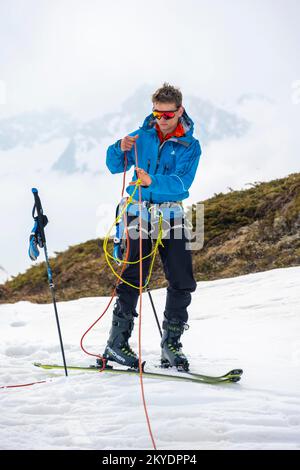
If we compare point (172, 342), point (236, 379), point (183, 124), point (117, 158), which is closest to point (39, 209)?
point (117, 158)

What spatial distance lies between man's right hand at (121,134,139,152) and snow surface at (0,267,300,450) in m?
2.38

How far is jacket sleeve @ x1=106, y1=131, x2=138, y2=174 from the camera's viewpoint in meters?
5.46

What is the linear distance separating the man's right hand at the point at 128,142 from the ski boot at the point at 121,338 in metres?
1.69

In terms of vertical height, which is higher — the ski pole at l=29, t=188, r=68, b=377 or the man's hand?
the man's hand

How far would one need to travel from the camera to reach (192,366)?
5.91 m

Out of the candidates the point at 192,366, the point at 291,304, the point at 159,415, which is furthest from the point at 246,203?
the point at 159,415

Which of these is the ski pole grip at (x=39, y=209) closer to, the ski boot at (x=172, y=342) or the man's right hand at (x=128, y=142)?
the man's right hand at (x=128, y=142)

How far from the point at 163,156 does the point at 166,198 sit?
0.46 m

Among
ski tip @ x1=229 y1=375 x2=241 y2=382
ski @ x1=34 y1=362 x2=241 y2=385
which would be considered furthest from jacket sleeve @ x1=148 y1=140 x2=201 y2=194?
ski tip @ x1=229 y1=375 x2=241 y2=382

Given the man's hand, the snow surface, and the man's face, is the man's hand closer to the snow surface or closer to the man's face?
the man's face
